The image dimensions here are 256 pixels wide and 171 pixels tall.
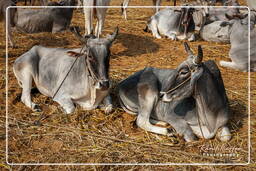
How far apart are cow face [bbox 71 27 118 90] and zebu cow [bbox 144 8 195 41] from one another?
18.6ft

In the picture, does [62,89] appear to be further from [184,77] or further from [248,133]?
[248,133]

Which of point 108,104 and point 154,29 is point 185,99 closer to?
point 108,104

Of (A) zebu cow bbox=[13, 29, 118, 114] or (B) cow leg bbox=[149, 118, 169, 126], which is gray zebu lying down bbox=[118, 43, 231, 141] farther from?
(A) zebu cow bbox=[13, 29, 118, 114]

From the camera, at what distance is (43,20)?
10.5 metres

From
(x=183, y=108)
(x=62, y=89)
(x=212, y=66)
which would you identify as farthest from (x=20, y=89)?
(x=212, y=66)

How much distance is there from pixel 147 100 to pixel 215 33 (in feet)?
19.5

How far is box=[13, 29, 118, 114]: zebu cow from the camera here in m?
5.01

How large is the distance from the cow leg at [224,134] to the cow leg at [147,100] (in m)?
0.79

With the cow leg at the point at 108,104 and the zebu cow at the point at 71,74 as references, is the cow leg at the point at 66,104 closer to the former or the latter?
the zebu cow at the point at 71,74

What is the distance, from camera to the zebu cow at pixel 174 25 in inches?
412

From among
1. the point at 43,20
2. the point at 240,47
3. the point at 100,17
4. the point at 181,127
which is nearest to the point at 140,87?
the point at 181,127

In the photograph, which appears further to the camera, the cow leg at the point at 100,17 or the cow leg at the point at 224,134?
the cow leg at the point at 100,17

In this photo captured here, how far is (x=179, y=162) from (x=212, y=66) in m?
1.41

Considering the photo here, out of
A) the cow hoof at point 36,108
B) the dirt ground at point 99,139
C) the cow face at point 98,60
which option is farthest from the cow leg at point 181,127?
the cow hoof at point 36,108
